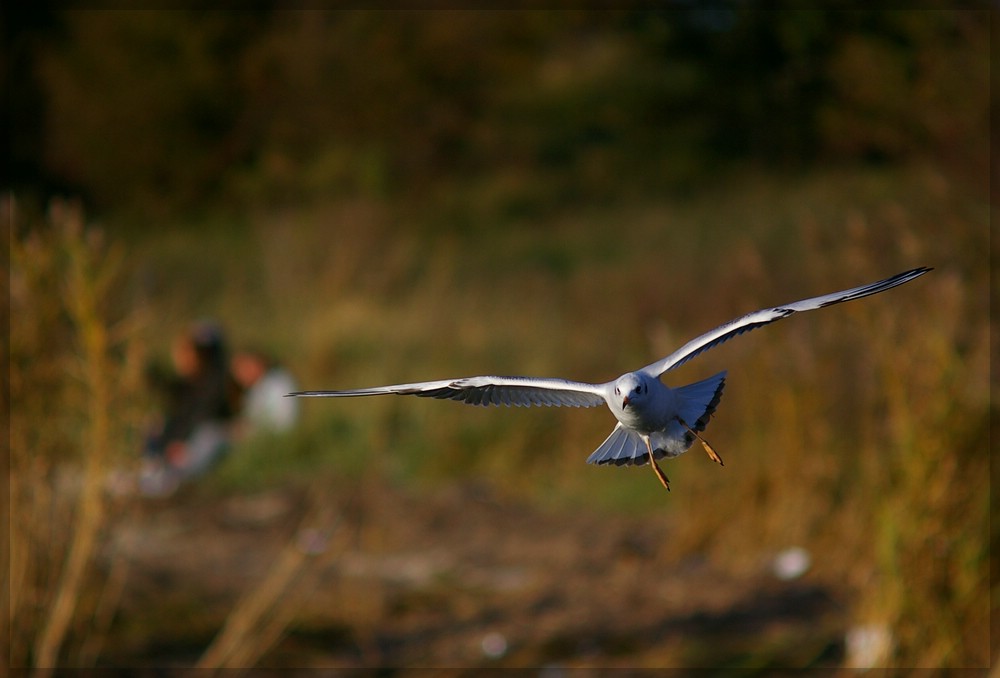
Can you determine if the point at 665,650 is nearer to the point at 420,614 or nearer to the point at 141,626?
the point at 420,614

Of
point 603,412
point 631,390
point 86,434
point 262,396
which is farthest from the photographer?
point 262,396

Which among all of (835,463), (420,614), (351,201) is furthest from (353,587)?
(351,201)

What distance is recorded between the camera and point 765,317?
1290 millimetres

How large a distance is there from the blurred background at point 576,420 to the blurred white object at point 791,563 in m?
0.01

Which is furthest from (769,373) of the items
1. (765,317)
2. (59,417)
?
A: (765,317)

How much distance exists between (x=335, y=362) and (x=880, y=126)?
174 inches

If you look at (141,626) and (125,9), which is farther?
(125,9)

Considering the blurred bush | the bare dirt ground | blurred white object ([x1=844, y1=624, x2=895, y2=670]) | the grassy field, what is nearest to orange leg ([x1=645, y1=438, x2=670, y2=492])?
the grassy field

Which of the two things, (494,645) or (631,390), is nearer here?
(631,390)

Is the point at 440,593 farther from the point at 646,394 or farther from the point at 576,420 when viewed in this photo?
the point at 646,394

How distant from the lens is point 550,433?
7734mm

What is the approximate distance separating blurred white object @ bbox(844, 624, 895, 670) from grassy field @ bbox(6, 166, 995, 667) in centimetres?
3

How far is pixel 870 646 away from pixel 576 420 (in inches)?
147

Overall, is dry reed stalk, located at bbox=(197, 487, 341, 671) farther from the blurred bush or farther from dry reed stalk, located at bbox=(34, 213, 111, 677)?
the blurred bush
